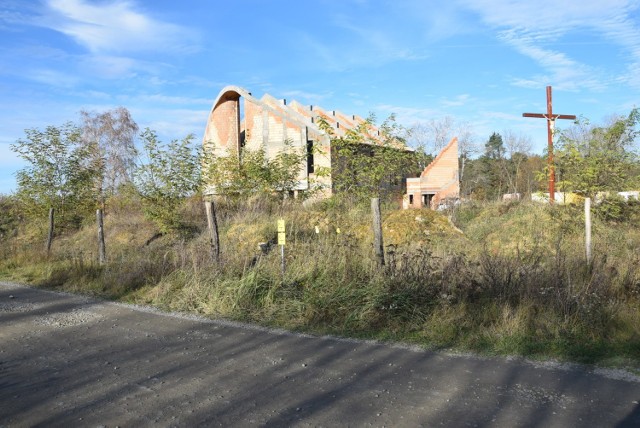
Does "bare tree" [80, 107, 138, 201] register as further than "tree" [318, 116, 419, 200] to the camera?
Yes

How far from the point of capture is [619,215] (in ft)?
40.7

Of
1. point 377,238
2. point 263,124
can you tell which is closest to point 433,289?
point 377,238

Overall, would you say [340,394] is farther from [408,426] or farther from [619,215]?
[619,215]

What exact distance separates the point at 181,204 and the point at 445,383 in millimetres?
15533

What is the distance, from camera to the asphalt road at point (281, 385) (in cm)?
416

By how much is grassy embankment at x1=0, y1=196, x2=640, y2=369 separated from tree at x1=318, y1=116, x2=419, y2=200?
33.4 inches

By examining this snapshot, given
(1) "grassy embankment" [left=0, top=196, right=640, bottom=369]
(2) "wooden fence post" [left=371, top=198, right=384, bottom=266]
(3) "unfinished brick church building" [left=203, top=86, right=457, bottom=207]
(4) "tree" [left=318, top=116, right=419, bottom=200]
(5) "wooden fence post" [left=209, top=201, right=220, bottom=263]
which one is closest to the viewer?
(1) "grassy embankment" [left=0, top=196, right=640, bottom=369]

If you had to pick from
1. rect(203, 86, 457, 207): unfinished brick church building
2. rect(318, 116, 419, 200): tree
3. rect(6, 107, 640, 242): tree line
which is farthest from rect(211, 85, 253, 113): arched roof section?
rect(318, 116, 419, 200): tree

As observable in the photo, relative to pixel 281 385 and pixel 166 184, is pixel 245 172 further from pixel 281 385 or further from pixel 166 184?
pixel 281 385

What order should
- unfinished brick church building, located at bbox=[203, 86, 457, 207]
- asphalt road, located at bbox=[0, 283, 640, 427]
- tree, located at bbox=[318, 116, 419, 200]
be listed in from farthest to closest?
unfinished brick church building, located at bbox=[203, 86, 457, 207]
tree, located at bbox=[318, 116, 419, 200]
asphalt road, located at bbox=[0, 283, 640, 427]

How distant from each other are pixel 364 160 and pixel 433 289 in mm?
5495

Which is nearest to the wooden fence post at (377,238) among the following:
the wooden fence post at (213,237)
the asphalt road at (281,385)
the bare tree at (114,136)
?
the asphalt road at (281,385)

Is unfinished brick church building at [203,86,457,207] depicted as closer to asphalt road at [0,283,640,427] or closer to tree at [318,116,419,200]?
tree at [318,116,419,200]

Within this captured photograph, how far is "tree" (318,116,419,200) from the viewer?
1227 centimetres
